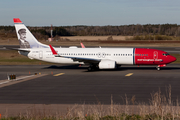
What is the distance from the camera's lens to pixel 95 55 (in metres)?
41.1

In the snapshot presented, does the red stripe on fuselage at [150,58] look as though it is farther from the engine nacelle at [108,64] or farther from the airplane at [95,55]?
the engine nacelle at [108,64]

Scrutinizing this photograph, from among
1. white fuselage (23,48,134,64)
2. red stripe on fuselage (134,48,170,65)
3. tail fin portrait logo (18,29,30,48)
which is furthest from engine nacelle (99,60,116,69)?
tail fin portrait logo (18,29,30,48)

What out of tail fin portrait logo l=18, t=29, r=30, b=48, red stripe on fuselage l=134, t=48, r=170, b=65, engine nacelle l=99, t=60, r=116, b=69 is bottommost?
engine nacelle l=99, t=60, r=116, b=69

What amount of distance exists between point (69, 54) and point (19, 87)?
15362 mm

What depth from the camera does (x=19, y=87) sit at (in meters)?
27.6

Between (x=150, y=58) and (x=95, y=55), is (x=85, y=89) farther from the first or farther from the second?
(x=150, y=58)

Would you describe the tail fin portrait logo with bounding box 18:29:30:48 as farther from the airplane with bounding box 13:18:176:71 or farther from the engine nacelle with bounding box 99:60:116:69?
the engine nacelle with bounding box 99:60:116:69

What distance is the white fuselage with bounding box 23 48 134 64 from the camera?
132 feet

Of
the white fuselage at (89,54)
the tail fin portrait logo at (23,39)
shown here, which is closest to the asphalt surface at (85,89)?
the white fuselage at (89,54)

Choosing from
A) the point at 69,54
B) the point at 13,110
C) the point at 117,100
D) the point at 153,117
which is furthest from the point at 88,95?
the point at 69,54

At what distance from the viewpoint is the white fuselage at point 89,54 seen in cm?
4031

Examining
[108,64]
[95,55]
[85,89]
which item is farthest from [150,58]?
[85,89]

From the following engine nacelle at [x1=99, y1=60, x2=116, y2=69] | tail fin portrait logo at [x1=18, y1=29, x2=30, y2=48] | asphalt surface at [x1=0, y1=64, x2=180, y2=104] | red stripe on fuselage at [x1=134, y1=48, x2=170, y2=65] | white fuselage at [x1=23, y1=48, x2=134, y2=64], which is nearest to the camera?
asphalt surface at [x1=0, y1=64, x2=180, y2=104]

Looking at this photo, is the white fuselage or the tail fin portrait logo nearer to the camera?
the white fuselage
